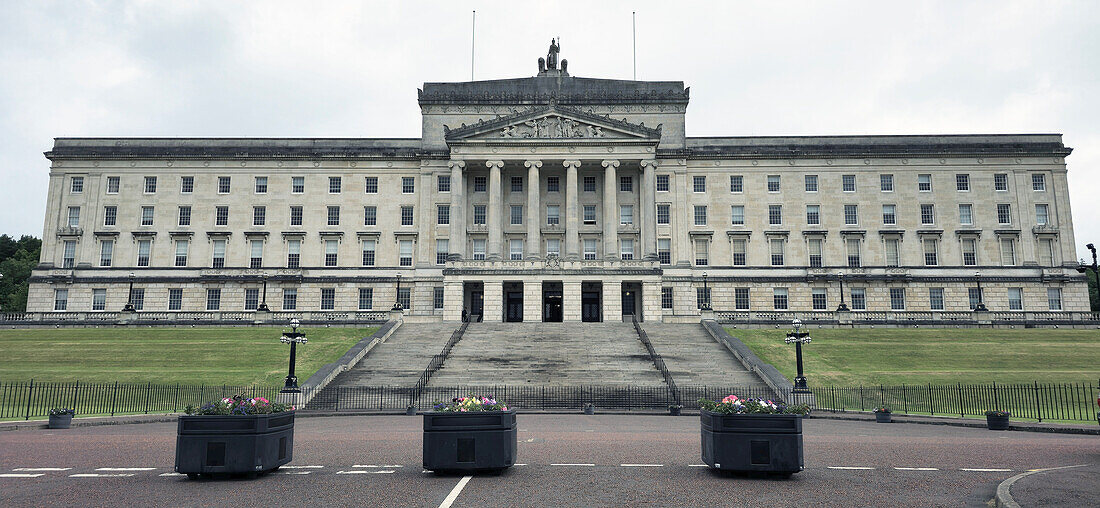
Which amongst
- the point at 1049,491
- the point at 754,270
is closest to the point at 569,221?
the point at 754,270

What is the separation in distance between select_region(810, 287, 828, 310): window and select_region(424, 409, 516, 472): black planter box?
61.3m

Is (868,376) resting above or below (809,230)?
below

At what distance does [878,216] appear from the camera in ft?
233

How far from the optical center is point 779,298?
2721 inches

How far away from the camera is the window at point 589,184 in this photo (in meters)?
71.4

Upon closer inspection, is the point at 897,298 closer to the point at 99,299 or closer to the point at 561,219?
the point at 561,219

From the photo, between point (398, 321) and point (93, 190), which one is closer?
point (398, 321)

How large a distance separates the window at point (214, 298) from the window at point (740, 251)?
49387 mm

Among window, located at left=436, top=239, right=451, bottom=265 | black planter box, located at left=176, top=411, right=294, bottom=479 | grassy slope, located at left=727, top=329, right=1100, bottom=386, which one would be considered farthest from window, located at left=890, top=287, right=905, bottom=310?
black planter box, located at left=176, top=411, right=294, bottom=479

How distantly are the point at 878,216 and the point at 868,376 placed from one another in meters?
36.5

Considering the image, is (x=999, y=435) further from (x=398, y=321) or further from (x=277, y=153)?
(x=277, y=153)

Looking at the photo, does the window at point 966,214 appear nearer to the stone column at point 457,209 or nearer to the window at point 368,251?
the stone column at point 457,209

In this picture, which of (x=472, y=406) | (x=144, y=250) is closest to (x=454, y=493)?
(x=472, y=406)

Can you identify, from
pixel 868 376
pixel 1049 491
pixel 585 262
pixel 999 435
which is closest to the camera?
pixel 1049 491
